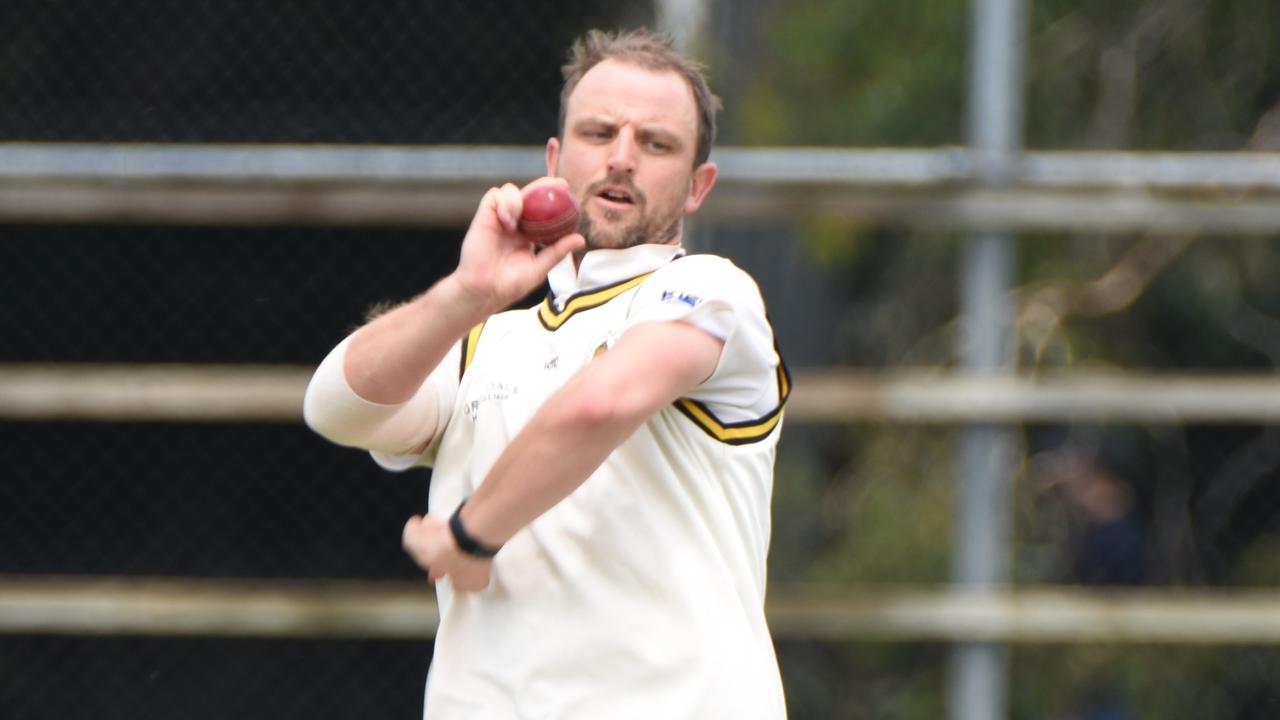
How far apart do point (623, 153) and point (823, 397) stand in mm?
2301

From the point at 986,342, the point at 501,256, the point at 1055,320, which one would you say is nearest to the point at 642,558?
the point at 501,256

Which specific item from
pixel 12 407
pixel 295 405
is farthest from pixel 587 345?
pixel 12 407

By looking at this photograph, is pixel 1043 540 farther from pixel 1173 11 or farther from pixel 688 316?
pixel 688 316

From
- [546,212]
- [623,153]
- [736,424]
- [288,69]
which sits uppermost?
[288,69]

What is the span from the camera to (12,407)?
4.86m

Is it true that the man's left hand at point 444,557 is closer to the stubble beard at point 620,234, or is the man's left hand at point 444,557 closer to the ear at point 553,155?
the stubble beard at point 620,234

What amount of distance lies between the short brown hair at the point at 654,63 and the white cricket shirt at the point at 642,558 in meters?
0.30

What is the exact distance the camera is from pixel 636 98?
2781 millimetres

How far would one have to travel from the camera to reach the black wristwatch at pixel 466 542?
2436 millimetres

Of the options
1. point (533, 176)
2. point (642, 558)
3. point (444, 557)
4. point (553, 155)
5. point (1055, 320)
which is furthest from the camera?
point (1055, 320)

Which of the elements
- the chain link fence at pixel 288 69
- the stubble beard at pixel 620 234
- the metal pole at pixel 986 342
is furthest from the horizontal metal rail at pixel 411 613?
the stubble beard at pixel 620 234

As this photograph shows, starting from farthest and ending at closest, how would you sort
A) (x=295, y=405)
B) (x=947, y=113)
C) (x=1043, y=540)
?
(x=1043, y=540)
(x=947, y=113)
(x=295, y=405)

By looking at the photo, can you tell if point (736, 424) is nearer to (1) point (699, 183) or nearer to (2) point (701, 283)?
(2) point (701, 283)

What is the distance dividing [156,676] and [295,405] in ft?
2.85
